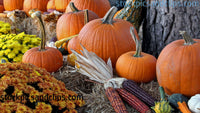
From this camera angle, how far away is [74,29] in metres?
3.86

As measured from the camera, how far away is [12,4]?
19.1 feet

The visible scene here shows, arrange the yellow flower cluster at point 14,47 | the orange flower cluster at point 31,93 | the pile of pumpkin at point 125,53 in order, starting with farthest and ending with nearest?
the yellow flower cluster at point 14,47
the pile of pumpkin at point 125,53
the orange flower cluster at point 31,93

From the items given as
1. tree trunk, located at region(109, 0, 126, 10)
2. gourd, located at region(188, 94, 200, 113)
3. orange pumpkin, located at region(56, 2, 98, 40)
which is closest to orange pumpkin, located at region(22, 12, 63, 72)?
orange pumpkin, located at region(56, 2, 98, 40)

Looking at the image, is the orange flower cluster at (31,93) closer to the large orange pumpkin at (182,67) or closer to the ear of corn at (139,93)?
the ear of corn at (139,93)

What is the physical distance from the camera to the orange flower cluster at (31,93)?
1.69 metres

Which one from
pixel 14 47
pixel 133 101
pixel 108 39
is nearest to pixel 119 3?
pixel 108 39

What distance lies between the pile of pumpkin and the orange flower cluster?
618mm

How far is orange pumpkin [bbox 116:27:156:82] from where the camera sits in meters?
2.54

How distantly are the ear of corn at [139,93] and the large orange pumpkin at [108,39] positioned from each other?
31.7 inches

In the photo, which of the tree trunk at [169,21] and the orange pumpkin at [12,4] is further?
the orange pumpkin at [12,4]

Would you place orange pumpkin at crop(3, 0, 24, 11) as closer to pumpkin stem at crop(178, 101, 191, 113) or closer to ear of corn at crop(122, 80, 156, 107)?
ear of corn at crop(122, 80, 156, 107)

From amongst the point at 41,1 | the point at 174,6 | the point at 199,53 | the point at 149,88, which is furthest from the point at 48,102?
the point at 41,1

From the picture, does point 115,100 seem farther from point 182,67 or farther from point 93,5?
point 93,5

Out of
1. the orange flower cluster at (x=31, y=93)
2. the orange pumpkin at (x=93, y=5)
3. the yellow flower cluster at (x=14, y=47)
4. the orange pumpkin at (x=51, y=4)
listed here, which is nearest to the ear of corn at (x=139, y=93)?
the orange flower cluster at (x=31, y=93)
